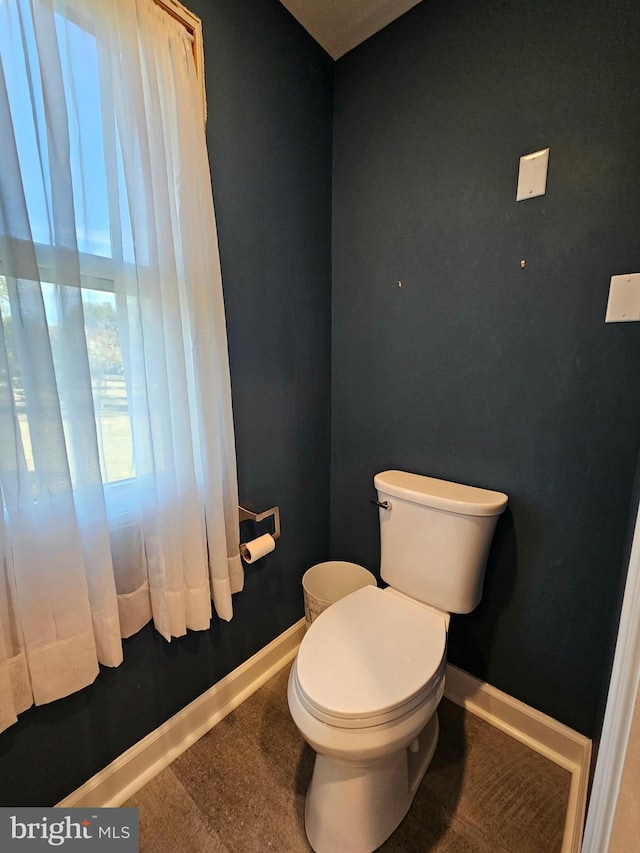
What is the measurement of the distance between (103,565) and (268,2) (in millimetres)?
1824

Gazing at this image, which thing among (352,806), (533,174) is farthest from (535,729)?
(533,174)

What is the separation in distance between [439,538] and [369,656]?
0.41m

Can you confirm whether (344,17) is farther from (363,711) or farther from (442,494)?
(363,711)

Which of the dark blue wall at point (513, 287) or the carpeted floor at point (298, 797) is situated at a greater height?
the dark blue wall at point (513, 287)

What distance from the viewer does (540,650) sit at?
116 centimetres

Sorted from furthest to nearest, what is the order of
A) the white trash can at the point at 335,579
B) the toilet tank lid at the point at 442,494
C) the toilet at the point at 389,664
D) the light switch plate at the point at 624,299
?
the white trash can at the point at 335,579
the toilet tank lid at the point at 442,494
the light switch plate at the point at 624,299
the toilet at the point at 389,664

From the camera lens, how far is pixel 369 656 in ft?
3.03

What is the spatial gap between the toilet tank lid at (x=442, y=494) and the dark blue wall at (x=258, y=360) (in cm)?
44

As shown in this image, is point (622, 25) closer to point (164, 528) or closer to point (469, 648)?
point (164, 528)

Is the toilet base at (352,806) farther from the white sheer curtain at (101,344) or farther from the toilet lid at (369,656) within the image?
the white sheer curtain at (101,344)

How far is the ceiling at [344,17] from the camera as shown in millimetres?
1187

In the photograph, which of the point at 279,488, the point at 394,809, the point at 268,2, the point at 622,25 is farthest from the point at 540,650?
the point at 268,2

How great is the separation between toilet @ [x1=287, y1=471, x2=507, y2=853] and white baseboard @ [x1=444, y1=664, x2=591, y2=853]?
193 millimetres

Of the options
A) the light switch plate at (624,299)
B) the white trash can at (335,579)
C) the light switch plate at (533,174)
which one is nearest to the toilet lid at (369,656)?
the white trash can at (335,579)
